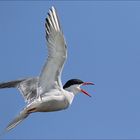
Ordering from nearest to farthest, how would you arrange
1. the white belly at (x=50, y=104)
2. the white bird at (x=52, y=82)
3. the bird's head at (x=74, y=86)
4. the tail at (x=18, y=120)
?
the tail at (x=18, y=120) → the white bird at (x=52, y=82) → the white belly at (x=50, y=104) → the bird's head at (x=74, y=86)

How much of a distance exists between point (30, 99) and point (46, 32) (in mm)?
1668

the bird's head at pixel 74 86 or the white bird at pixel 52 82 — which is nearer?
the white bird at pixel 52 82

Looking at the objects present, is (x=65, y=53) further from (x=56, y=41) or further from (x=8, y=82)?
(x=8, y=82)

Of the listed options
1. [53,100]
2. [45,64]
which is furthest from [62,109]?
[45,64]

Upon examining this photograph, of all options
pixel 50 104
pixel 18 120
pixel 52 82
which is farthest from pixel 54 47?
pixel 18 120

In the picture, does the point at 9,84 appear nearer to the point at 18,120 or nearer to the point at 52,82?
the point at 52,82

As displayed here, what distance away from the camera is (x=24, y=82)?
12492mm

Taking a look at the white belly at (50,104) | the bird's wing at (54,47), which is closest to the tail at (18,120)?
the white belly at (50,104)

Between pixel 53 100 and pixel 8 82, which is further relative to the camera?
pixel 8 82

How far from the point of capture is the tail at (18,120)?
10.8 meters

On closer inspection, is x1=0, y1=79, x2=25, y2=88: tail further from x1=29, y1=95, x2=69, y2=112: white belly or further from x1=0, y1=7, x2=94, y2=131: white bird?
x1=29, y1=95, x2=69, y2=112: white belly

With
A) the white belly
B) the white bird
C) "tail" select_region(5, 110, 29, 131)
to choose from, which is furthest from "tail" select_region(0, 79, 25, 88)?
"tail" select_region(5, 110, 29, 131)

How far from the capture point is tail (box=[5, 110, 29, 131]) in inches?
423

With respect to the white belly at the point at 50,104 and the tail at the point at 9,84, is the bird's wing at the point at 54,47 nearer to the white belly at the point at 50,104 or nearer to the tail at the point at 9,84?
the white belly at the point at 50,104
